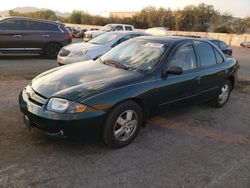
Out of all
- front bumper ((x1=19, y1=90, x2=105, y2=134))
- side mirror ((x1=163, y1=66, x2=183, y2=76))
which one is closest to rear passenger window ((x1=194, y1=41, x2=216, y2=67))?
side mirror ((x1=163, y1=66, x2=183, y2=76))

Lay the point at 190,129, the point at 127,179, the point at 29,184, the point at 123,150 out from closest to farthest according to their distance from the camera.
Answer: the point at 29,184 → the point at 127,179 → the point at 123,150 → the point at 190,129

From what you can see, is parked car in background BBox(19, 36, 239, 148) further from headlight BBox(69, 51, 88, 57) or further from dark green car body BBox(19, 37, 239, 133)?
headlight BBox(69, 51, 88, 57)

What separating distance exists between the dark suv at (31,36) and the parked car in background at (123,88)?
7.18 metres

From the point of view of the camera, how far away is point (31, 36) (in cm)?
1123

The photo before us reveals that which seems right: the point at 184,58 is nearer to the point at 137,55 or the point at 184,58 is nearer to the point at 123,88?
the point at 137,55

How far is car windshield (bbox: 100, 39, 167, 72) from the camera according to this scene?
436cm

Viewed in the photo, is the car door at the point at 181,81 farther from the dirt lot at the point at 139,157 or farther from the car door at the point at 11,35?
the car door at the point at 11,35

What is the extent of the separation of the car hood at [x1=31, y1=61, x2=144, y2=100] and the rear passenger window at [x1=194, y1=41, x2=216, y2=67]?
5.42 feet

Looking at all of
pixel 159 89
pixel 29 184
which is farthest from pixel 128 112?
pixel 29 184

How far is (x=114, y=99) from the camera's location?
356cm

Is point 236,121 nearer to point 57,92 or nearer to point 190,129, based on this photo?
point 190,129

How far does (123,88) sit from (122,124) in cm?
50

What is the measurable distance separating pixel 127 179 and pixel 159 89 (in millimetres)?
1574

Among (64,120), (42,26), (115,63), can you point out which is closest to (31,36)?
(42,26)
